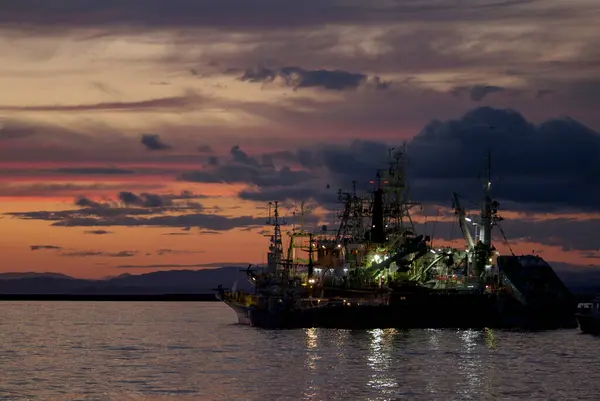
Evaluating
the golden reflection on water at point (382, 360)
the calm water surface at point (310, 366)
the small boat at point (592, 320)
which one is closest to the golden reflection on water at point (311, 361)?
the calm water surface at point (310, 366)

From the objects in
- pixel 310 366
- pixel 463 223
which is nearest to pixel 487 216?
pixel 463 223

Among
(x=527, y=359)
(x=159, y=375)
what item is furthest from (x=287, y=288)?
(x=159, y=375)

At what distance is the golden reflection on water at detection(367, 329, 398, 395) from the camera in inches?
3652

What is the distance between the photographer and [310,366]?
4272 inches

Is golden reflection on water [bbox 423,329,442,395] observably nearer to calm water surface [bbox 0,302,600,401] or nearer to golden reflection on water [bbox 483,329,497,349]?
calm water surface [bbox 0,302,600,401]

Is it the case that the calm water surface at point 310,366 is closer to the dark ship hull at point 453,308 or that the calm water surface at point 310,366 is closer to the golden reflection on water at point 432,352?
the golden reflection on water at point 432,352

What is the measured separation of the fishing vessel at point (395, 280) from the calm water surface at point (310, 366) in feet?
12.9

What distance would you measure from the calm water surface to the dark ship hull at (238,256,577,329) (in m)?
2.81

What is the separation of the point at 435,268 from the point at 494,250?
30.1 feet

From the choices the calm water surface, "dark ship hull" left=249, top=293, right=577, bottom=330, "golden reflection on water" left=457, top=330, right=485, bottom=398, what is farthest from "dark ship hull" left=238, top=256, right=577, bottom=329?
"golden reflection on water" left=457, top=330, right=485, bottom=398

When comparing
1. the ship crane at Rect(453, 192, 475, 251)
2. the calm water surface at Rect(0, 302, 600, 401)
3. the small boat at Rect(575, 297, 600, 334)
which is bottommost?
the calm water surface at Rect(0, 302, 600, 401)

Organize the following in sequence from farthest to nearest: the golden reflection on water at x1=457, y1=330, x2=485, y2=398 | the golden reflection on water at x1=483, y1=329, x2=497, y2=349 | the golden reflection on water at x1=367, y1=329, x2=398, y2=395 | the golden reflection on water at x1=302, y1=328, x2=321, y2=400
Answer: the golden reflection on water at x1=483, y1=329, x2=497, y2=349
the golden reflection on water at x1=367, y1=329, x2=398, y2=395
the golden reflection on water at x1=457, y1=330, x2=485, y2=398
the golden reflection on water at x1=302, y1=328, x2=321, y2=400

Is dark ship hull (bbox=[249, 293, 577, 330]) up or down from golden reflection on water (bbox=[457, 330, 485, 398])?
up

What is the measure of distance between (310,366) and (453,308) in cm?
5853
